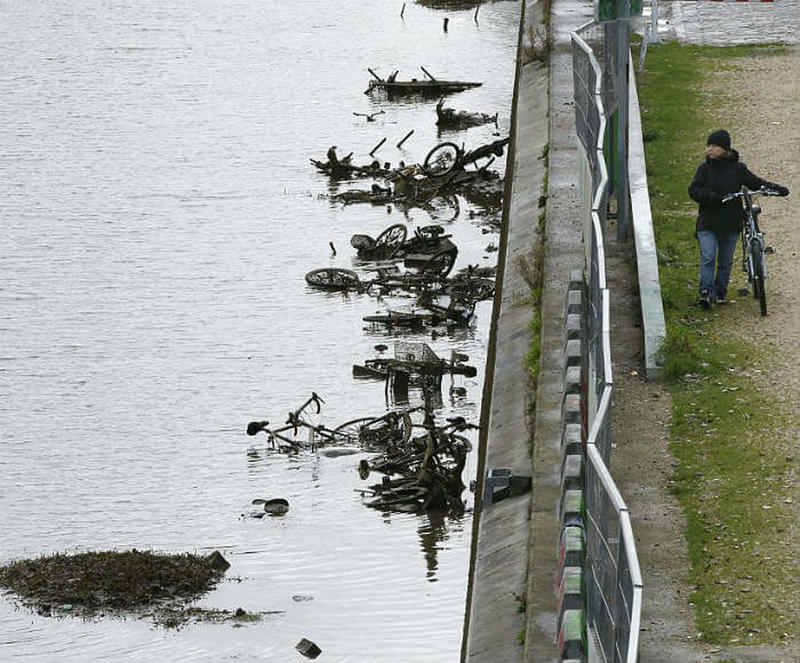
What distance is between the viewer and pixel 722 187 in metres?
15.2

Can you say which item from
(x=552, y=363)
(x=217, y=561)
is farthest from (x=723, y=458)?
(x=217, y=561)

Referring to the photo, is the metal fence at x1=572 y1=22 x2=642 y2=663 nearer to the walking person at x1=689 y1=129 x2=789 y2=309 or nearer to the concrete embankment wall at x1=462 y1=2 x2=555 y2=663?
the concrete embankment wall at x1=462 y1=2 x2=555 y2=663

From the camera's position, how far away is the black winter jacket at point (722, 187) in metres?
15.1

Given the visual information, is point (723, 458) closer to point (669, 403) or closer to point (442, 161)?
point (669, 403)

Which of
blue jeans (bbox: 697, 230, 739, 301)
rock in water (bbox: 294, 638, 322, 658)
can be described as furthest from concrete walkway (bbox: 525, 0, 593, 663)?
rock in water (bbox: 294, 638, 322, 658)

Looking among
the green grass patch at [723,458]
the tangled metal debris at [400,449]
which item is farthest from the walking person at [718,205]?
the tangled metal debris at [400,449]

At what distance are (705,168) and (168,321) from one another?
14285 mm

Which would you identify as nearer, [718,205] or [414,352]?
[718,205]

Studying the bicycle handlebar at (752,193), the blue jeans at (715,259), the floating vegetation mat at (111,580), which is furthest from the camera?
the floating vegetation mat at (111,580)

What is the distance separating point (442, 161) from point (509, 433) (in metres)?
20.7

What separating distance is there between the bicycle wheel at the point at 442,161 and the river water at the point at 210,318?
121 centimetres

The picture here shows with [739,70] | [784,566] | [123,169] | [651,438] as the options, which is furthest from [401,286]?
[784,566]

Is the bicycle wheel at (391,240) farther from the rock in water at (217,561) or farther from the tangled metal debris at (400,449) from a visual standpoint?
the rock in water at (217,561)

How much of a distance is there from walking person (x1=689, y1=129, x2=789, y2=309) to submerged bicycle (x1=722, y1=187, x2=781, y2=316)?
0.06 m
